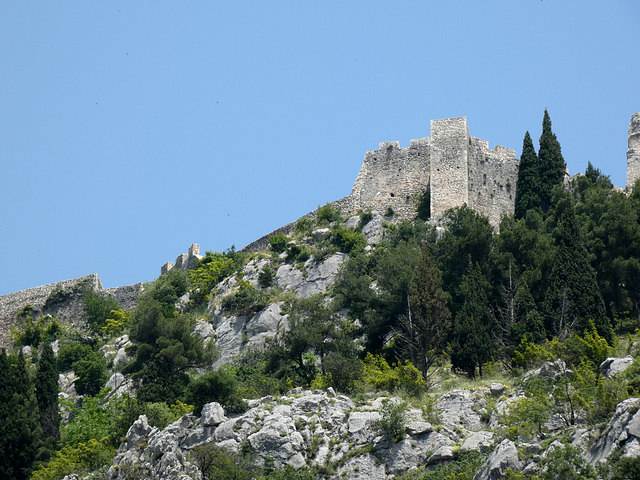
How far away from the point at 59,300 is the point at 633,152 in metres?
32.4

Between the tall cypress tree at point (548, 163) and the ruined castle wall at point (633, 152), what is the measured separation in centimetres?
390

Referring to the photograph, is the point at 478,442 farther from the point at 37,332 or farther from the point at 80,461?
the point at 37,332

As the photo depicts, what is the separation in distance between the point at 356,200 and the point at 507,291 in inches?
653

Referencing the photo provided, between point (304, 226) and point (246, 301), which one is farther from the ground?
point (304, 226)

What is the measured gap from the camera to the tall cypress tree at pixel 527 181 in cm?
5566

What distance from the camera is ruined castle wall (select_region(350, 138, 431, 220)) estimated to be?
57875 millimetres

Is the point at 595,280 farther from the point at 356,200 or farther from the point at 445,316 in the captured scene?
the point at 356,200

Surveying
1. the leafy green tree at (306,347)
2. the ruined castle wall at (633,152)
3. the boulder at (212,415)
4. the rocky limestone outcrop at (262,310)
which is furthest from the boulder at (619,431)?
the ruined castle wall at (633,152)

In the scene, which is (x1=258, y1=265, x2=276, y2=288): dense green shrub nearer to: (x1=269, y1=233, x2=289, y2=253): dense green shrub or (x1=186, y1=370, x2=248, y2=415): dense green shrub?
(x1=269, y1=233, x2=289, y2=253): dense green shrub

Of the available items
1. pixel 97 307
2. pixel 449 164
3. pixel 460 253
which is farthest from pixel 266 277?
pixel 97 307

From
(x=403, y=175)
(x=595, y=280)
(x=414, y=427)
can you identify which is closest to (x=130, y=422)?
(x=414, y=427)

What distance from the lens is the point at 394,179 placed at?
192ft

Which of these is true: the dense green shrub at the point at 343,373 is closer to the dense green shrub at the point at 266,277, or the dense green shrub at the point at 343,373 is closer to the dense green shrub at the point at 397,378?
the dense green shrub at the point at 397,378

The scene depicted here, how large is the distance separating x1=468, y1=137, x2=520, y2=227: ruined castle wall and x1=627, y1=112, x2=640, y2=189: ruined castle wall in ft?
18.6
